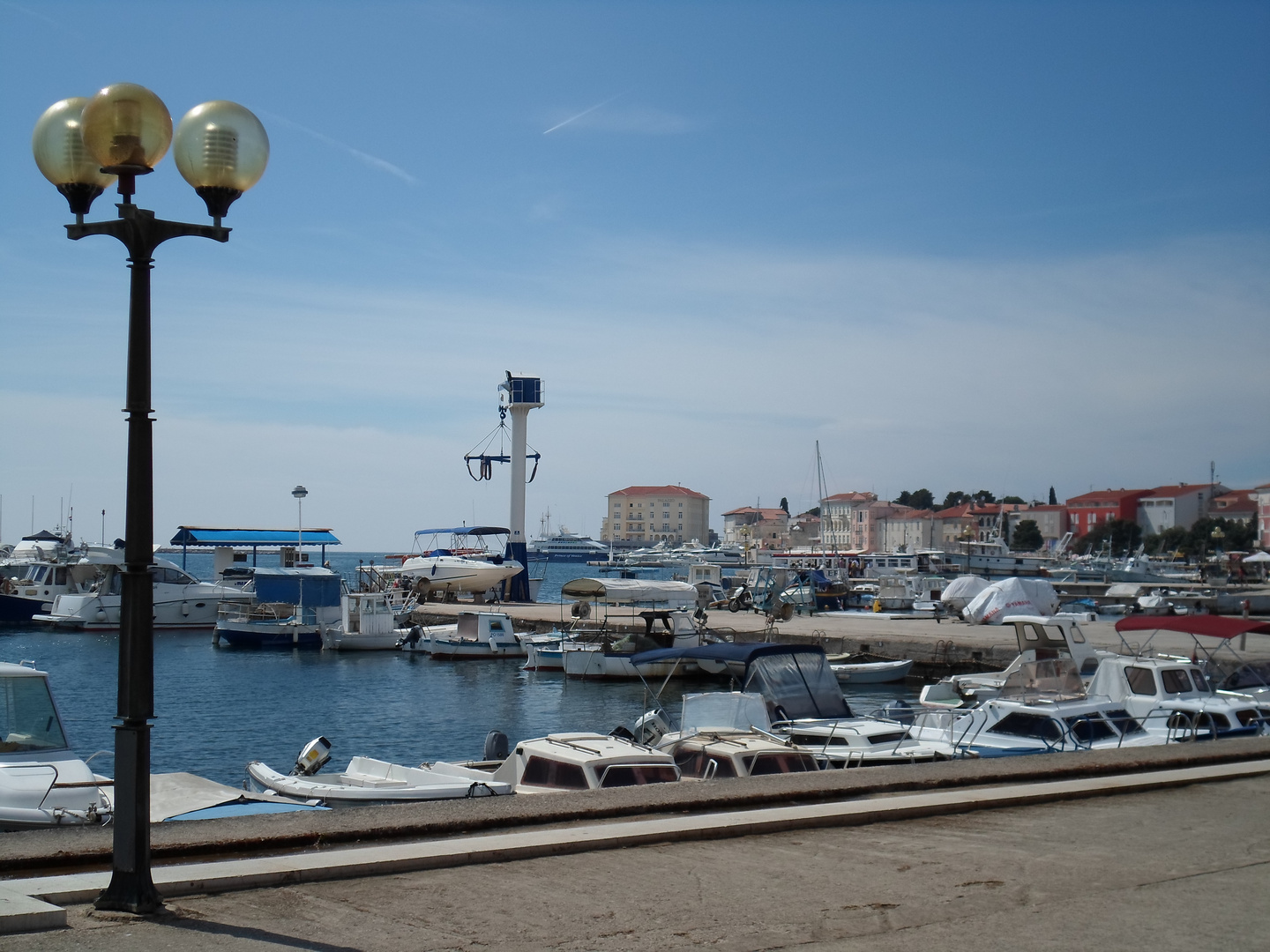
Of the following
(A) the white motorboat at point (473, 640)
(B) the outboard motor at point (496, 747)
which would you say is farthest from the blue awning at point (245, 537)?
(B) the outboard motor at point (496, 747)

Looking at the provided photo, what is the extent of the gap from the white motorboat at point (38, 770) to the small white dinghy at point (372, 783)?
418 centimetres

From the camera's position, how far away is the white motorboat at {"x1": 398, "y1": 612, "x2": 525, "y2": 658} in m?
50.8

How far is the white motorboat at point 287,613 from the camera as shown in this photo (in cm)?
5538

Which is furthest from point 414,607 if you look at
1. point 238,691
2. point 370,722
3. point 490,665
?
point 370,722

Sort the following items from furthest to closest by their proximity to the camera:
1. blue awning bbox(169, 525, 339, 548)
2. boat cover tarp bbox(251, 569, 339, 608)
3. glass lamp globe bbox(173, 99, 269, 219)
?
blue awning bbox(169, 525, 339, 548)
boat cover tarp bbox(251, 569, 339, 608)
glass lamp globe bbox(173, 99, 269, 219)

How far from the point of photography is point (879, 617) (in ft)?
203

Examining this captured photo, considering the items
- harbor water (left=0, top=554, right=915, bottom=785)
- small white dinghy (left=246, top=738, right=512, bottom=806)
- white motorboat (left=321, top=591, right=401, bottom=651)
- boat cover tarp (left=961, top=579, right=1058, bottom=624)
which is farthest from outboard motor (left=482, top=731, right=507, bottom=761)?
boat cover tarp (left=961, top=579, right=1058, bottom=624)

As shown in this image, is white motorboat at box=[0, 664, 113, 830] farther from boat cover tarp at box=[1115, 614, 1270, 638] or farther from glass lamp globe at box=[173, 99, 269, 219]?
boat cover tarp at box=[1115, 614, 1270, 638]

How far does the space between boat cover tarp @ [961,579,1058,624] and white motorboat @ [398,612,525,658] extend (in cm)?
2290

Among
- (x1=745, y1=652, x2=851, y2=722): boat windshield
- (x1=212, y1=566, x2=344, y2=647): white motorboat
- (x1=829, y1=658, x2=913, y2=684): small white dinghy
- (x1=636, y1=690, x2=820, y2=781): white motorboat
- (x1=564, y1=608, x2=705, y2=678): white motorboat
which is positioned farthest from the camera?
(x1=212, y1=566, x2=344, y2=647): white motorboat

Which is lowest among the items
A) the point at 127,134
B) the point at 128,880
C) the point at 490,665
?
the point at 490,665

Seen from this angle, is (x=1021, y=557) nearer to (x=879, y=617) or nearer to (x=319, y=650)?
(x=879, y=617)

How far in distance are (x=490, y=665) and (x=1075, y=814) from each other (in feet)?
134

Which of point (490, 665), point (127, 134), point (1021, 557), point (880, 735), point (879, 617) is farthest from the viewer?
point (1021, 557)
